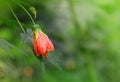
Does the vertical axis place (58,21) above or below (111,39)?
above

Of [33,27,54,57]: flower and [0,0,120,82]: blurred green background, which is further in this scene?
[0,0,120,82]: blurred green background

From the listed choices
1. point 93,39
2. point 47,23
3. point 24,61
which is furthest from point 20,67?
point 93,39

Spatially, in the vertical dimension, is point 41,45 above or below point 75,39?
above

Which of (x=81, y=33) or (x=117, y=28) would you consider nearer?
(x=81, y=33)

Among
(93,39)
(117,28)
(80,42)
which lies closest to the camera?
(80,42)

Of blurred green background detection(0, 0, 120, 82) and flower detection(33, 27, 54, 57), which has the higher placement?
flower detection(33, 27, 54, 57)

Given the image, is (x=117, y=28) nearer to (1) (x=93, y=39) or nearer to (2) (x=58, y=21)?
(1) (x=93, y=39)

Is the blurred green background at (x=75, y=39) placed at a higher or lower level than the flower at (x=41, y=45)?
lower

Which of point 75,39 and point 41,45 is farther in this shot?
point 75,39
